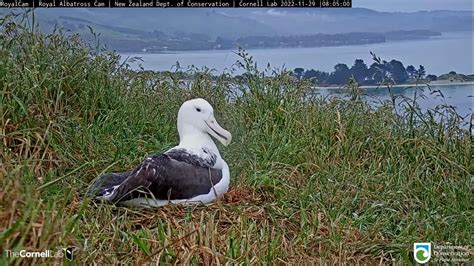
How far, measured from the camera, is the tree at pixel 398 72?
2457 millimetres

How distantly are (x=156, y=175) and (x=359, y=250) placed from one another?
0.58 metres

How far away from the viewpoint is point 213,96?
2.39 meters

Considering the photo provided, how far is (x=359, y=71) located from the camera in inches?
102

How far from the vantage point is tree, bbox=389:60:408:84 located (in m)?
2.46

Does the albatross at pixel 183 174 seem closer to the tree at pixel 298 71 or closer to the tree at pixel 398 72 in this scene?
the tree at pixel 298 71

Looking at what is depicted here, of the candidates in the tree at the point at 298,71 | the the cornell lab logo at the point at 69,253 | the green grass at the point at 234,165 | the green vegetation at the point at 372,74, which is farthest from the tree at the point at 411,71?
the the cornell lab logo at the point at 69,253

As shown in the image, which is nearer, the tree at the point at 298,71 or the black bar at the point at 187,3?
the black bar at the point at 187,3

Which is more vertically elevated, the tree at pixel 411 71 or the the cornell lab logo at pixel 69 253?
the tree at pixel 411 71

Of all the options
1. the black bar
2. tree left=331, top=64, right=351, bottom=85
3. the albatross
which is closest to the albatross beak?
the albatross

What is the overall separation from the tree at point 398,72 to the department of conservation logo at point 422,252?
95cm

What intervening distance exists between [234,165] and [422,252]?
68cm

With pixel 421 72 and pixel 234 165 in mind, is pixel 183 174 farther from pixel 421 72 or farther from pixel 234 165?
pixel 421 72
